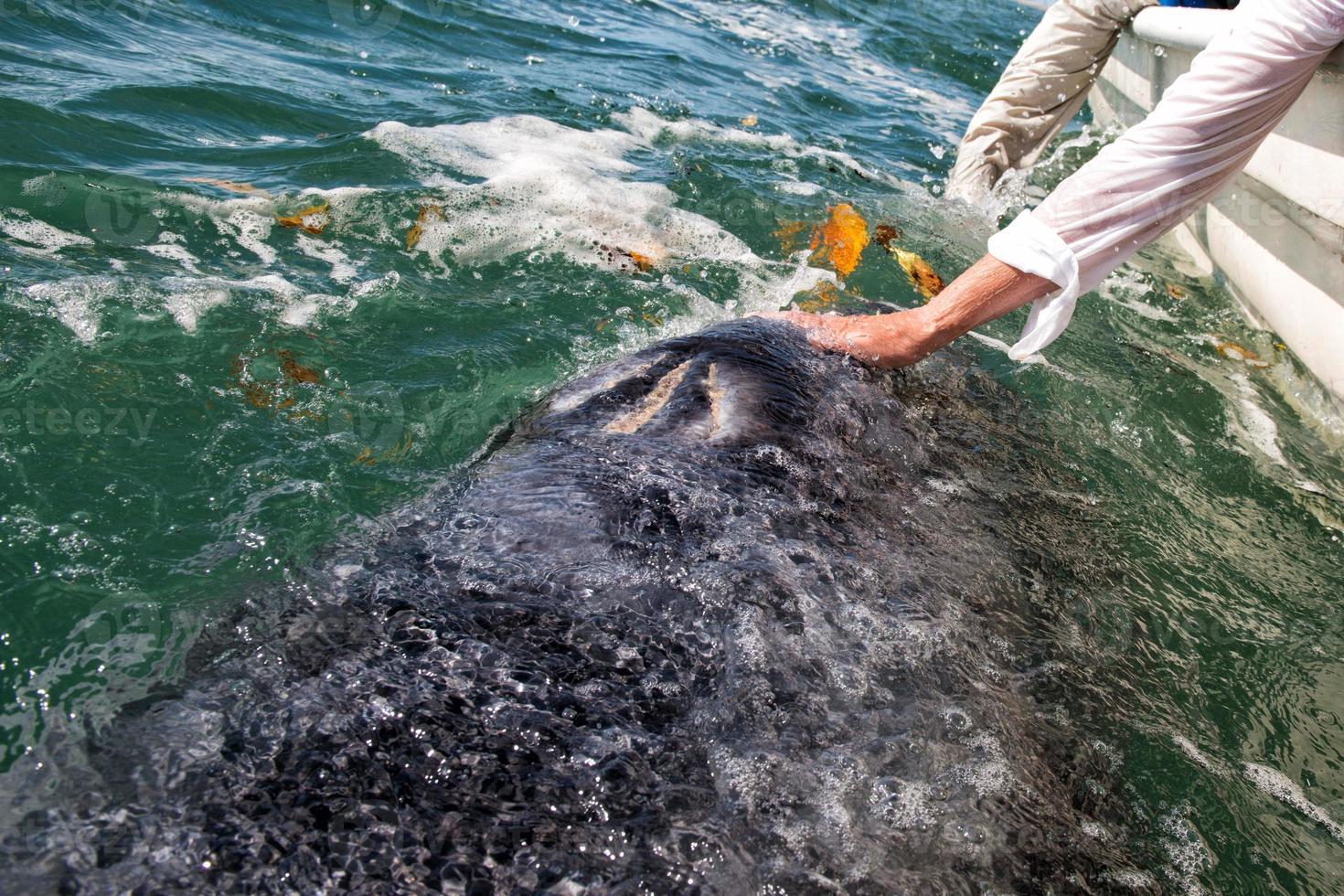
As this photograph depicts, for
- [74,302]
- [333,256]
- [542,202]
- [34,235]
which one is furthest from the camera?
[542,202]

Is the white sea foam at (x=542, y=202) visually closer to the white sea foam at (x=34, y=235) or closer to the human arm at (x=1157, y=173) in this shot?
the white sea foam at (x=34, y=235)

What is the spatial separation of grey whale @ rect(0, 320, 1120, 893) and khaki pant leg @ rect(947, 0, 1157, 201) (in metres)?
4.36

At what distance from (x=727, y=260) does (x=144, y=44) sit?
163 inches

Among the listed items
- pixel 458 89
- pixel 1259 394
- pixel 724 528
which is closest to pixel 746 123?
pixel 458 89

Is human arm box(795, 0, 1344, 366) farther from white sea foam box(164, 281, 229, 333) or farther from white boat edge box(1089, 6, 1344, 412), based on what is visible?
white sea foam box(164, 281, 229, 333)

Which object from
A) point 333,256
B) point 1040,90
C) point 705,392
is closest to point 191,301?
point 333,256

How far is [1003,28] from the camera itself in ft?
39.4

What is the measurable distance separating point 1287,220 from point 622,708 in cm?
458

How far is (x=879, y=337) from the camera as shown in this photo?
3.19 m

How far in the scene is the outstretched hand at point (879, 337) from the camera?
3174 millimetres

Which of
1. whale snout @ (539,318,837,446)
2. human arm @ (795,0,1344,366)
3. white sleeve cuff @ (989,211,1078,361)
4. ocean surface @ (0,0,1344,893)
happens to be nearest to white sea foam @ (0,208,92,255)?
ocean surface @ (0,0,1344,893)

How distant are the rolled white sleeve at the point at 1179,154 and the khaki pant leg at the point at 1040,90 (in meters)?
3.37

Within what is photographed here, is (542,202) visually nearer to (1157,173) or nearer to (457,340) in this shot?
(457,340)

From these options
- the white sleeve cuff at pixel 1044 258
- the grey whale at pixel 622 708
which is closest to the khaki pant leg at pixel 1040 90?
the white sleeve cuff at pixel 1044 258
